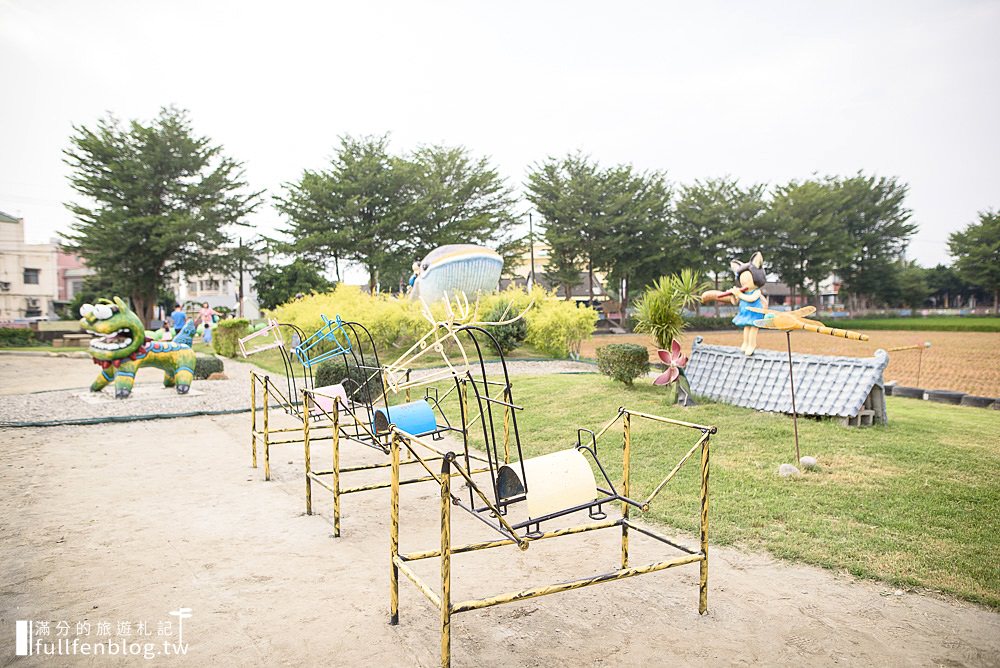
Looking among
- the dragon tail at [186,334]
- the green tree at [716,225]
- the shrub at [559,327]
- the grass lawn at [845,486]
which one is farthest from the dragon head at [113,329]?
the green tree at [716,225]

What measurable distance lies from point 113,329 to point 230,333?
10.7 m

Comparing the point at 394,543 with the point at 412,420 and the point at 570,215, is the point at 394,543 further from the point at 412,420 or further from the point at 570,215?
the point at 570,215

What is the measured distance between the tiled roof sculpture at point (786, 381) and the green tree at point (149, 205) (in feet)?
94.3

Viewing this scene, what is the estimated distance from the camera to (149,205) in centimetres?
3225

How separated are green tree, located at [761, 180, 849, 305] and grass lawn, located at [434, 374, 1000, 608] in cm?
3287

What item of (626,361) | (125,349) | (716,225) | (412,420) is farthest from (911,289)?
(412,420)

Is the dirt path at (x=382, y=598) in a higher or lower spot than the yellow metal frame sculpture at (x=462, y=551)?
lower

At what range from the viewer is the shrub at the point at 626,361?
10320 mm

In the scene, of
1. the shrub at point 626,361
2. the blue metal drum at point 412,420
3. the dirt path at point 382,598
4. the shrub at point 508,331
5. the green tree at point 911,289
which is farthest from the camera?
the green tree at point 911,289

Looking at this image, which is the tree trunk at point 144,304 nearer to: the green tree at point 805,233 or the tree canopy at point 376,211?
the tree canopy at point 376,211

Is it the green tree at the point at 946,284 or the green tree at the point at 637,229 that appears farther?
the green tree at the point at 946,284

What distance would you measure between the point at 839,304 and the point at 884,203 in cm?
1946

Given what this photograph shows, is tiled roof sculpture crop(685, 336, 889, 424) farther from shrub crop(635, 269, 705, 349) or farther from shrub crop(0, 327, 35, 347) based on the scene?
shrub crop(0, 327, 35, 347)

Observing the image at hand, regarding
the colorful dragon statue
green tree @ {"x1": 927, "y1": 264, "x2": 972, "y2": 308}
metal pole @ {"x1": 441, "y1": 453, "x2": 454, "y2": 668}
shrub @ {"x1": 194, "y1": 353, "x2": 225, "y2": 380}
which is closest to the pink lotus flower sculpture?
metal pole @ {"x1": 441, "y1": 453, "x2": 454, "y2": 668}
